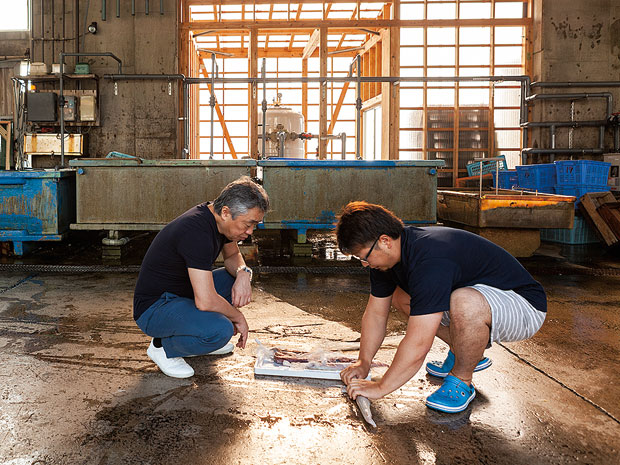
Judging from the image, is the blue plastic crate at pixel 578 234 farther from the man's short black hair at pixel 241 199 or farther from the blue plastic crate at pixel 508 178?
the man's short black hair at pixel 241 199

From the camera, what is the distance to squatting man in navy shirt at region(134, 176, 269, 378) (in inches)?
96.6

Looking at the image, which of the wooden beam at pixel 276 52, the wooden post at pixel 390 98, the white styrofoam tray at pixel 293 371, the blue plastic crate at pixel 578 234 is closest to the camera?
the white styrofoam tray at pixel 293 371

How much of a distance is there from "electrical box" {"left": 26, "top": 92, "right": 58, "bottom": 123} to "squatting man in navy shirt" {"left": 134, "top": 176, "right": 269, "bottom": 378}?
23.1 feet

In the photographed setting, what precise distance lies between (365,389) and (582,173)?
19.5ft

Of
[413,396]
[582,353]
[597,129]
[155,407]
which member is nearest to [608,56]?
[597,129]

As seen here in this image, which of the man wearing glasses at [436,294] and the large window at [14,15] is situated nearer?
the man wearing glasses at [436,294]

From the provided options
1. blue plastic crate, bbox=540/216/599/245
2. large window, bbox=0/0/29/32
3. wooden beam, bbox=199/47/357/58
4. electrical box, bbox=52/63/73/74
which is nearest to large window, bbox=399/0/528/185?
blue plastic crate, bbox=540/216/599/245

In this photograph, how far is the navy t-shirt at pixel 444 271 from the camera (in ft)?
6.48

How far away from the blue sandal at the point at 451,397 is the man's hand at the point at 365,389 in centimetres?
29

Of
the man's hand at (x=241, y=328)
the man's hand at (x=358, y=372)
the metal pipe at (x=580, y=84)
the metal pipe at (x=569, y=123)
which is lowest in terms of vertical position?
the man's hand at (x=358, y=372)

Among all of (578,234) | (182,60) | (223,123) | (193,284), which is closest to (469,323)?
(193,284)

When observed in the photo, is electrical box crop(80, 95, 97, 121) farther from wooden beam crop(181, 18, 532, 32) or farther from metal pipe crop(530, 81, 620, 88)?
metal pipe crop(530, 81, 620, 88)

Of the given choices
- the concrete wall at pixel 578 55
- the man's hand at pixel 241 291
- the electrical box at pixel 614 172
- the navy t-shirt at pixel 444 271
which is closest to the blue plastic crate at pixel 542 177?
the electrical box at pixel 614 172

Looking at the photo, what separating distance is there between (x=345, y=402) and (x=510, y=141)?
8539 mm
